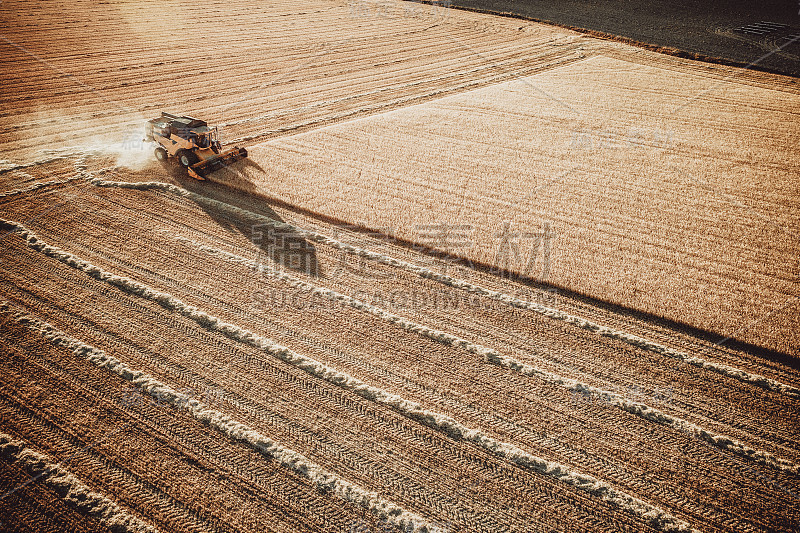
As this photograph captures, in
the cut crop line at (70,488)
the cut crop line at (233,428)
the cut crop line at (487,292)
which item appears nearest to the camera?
the cut crop line at (70,488)

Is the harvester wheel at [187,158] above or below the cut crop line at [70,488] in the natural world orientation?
above

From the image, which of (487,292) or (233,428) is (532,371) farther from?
(233,428)

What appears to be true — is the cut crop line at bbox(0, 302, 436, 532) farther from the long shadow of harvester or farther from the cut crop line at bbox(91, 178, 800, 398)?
the cut crop line at bbox(91, 178, 800, 398)

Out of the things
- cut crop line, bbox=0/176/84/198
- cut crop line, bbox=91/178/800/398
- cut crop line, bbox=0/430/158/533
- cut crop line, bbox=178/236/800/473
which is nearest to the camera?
cut crop line, bbox=0/430/158/533

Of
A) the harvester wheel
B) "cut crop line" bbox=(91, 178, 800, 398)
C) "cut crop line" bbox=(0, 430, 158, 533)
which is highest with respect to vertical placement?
the harvester wheel

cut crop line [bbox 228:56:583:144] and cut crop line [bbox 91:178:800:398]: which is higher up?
cut crop line [bbox 228:56:583:144]

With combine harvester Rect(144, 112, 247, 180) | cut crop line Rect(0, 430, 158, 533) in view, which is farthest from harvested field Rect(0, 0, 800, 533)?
combine harvester Rect(144, 112, 247, 180)

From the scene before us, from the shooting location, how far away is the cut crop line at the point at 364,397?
5688 mm

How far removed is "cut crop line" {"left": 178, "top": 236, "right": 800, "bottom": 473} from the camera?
639cm

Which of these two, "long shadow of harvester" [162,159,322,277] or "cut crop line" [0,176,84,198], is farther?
"cut crop line" [0,176,84,198]

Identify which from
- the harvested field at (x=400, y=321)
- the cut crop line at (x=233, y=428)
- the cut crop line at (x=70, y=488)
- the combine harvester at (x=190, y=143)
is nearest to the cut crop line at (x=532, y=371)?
the harvested field at (x=400, y=321)

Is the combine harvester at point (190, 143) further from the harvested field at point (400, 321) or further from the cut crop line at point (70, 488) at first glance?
the cut crop line at point (70, 488)

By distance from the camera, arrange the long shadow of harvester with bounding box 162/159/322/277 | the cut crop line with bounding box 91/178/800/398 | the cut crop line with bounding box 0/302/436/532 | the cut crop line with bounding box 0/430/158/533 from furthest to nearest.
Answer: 1. the long shadow of harvester with bounding box 162/159/322/277
2. the cut crop line with bounding box 91/178/800/398
3. the cut crop line with bounding box 0/302/436/532
4. the cut crop line with bounding box 0/430/158/533

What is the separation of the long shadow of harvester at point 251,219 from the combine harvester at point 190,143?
1.05 ft
